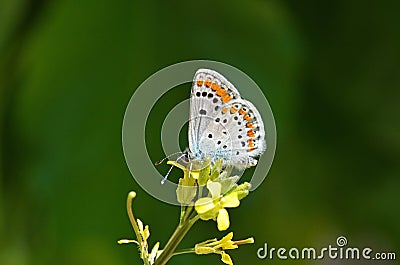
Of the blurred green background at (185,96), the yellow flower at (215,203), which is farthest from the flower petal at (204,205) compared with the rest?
the blurred green background at (185,96)

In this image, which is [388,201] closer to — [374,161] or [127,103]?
[374,161]

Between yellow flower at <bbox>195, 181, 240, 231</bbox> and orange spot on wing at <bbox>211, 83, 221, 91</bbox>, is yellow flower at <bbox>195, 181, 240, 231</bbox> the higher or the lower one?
the lower one

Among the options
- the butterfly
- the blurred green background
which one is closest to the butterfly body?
the butterfly

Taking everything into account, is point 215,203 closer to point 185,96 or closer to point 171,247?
point 171,247

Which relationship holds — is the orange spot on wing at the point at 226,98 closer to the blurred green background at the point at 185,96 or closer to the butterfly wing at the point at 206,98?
the butterfly wing at the point at 206,98

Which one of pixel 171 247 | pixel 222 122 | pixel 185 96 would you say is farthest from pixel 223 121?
pixel 185 96

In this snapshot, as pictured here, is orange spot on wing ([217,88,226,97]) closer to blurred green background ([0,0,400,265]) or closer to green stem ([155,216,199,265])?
green stem ([155,216,199,265])

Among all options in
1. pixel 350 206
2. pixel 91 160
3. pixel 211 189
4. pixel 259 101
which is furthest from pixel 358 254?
pixel 211 189
